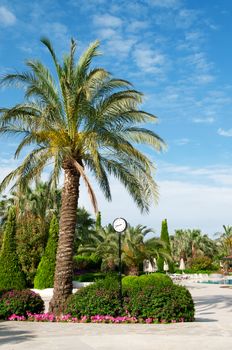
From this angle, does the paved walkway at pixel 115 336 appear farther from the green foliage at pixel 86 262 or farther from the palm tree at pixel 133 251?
the green foliage at pixel 86 262

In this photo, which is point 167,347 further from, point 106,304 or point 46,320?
point 46,320

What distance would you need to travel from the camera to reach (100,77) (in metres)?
15.4

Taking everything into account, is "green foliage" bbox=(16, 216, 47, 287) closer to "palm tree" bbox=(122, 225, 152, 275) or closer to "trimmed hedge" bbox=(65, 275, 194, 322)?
"palm tree" bbox=(122, 225, 152, 275)

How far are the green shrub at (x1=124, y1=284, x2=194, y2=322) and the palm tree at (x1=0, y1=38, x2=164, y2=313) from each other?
102 inches

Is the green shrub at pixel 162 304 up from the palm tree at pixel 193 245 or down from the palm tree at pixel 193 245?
down

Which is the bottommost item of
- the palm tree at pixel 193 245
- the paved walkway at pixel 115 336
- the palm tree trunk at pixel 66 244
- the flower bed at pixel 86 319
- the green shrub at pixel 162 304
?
the paved walkway at pixel 115 336

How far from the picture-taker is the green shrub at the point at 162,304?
1298 centimetres

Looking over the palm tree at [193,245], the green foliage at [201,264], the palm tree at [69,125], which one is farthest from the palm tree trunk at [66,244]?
the palm tree at [193,245]

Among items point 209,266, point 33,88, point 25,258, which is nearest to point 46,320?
point 33,88

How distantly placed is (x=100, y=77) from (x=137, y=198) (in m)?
4.80

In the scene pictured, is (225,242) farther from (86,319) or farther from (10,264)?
(86,319)

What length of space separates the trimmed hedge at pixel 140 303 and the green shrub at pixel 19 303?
4.22ft

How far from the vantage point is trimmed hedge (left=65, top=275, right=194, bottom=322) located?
13.0 m

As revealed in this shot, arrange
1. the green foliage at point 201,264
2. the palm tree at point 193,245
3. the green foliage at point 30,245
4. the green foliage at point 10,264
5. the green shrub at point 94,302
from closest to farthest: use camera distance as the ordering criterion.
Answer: the green shrub at point 94,302 → the green foliage at point 10,264 → the green foliage at point 30,245 → the green foliage at point 201,264 → the palm tree at point 193,245
